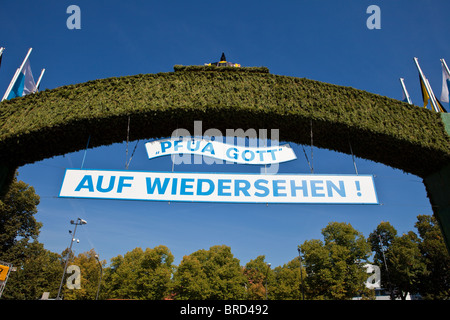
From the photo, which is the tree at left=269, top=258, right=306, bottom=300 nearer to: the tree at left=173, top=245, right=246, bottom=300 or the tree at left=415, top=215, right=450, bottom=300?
the tree at left=173, top=245, right=246, bottom=300

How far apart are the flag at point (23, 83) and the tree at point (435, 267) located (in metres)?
36.6

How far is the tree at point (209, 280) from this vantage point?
110ft

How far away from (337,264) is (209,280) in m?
16.3

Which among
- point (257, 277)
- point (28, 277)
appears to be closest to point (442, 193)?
point (28, 277)

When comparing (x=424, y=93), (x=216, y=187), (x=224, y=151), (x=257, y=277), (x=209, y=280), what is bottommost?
(x=216, y=187)

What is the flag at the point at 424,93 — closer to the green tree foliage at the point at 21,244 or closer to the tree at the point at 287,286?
the green tree foliage at the point at 21,244

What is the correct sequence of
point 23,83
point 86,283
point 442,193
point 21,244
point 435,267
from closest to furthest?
point 442,193, point 23,83, point 21,244, point 435,267, point 86,283

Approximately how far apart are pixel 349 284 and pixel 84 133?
3075 centimetres

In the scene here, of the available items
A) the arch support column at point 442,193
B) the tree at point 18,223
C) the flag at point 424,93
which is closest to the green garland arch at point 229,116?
the arch support column at point 442,193

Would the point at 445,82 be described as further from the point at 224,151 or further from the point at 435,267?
the point at 435,267

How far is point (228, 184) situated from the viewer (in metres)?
6.01

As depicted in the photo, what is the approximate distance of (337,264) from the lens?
95.3 ft
